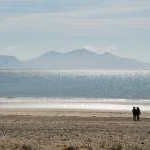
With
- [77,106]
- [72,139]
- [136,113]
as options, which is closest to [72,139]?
[72,139]


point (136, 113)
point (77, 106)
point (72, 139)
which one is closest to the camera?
point (72, 139)

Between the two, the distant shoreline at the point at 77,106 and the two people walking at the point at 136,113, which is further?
the distant shoreline at the point at 77,106

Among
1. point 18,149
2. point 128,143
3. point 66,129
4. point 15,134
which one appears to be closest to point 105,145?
point 128,143

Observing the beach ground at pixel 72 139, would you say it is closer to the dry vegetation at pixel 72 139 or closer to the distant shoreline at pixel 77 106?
the dry vegetation at pixel 72 139

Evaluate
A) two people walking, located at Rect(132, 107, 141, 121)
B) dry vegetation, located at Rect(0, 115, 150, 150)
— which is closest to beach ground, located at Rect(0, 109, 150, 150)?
dry vegetation, located at Rect(0, 115, 150, 150)

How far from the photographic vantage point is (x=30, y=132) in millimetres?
30281

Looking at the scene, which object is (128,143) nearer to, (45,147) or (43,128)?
(45,147)

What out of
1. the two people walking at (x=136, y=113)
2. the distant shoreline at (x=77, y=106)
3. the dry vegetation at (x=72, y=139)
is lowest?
the dry vegetation at (x=72, y=139)

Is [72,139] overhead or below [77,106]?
below

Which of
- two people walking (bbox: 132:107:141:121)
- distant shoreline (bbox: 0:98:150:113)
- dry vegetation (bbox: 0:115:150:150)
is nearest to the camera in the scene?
dry vegetation (bbox: 0:115:150:150)

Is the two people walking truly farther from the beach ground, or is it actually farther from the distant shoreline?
the distant shoreline

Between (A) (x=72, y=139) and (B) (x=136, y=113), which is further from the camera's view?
(B) (x=136, y=113)

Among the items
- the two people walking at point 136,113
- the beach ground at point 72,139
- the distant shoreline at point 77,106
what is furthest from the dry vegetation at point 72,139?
the distant shoreline at point 77,106

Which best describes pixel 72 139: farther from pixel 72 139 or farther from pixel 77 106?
pixel 77 106
